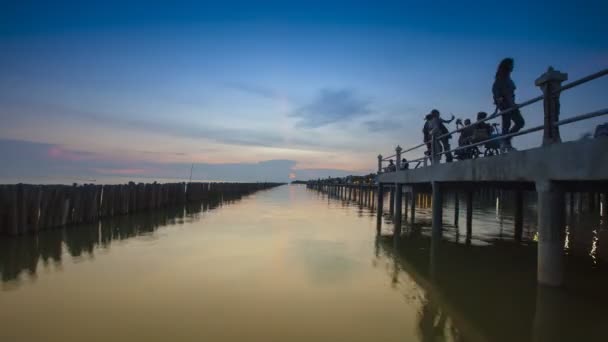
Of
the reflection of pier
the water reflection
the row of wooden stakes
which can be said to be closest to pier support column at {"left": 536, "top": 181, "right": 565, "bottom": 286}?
the reflection of pier

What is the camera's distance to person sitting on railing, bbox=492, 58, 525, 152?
9086 mm

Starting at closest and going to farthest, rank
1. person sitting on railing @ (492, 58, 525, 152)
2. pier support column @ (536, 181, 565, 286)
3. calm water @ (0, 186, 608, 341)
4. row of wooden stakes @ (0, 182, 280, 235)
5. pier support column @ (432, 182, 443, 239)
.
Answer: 1. calm water @ (0, 186, 608, 341)
2. pier support column @ (536, 181, 565, 286)
3. person sitting on railing @ (492, 58, 525, 152)
4. row of wooden stakes @ (0, 182, 280, 235)
5. pier support column @ (432, 182, 443, 239)

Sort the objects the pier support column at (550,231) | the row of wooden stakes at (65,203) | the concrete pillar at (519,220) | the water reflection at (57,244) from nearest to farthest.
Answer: the pier support column at (550,231), the water reflection at (57,244), the row of wooden stakes at (65,203), the concrete pillar at (519,220)

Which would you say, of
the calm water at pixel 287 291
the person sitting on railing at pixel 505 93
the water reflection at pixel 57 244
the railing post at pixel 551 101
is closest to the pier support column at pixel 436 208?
the calm water at pixel 287 291

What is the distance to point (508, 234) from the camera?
14.2 meters

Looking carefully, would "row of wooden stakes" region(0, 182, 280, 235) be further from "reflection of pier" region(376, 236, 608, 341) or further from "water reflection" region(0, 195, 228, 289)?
"reflection of pier" region(376, 236, 608, 341)

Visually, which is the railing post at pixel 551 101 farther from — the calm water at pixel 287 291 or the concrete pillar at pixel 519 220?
the concrete pillar at pixel 519 220

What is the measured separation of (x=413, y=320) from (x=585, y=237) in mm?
11692

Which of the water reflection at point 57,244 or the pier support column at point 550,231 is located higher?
the pier support column at point 550,231

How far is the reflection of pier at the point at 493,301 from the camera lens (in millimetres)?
4863

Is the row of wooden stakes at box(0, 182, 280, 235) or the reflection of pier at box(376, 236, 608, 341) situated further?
the row of wooden stakes at box(0, 182, 280, 235)

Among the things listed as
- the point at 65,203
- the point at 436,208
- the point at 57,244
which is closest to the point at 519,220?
the point at 436,208

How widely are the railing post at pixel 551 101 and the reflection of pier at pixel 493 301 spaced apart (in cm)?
251

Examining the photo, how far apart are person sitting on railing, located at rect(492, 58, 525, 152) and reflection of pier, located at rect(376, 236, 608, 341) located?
295 cm
